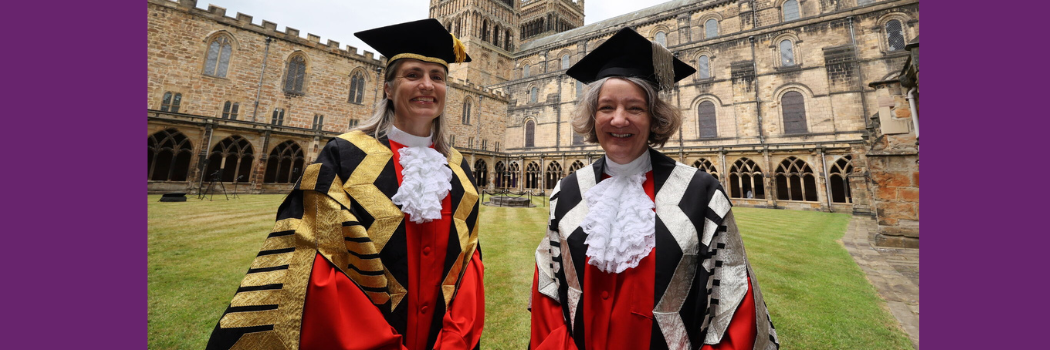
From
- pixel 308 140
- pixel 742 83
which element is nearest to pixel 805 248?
pixel 742 83

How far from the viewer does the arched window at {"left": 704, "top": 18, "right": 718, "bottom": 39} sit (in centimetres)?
2439

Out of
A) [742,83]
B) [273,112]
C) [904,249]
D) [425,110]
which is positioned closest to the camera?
[425,110]

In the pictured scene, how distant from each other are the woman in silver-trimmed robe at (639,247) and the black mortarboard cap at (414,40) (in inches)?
28.6

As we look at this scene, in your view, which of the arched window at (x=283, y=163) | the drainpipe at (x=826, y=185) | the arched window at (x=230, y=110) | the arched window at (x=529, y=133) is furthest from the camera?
the arched window at (x=529, y=133)

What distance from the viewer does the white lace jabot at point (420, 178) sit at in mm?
1372

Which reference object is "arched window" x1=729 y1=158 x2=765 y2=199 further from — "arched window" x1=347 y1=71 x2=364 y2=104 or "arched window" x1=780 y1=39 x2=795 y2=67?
"arched window" x1=347 y1=71 x2=364 y2=104

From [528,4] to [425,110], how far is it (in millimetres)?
48670

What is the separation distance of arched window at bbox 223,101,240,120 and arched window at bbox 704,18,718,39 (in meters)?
30.5

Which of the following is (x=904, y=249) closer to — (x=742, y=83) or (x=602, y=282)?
(x=602, y=282)

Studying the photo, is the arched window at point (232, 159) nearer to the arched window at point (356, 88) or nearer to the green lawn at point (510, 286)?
the arched window at point (356, 88)

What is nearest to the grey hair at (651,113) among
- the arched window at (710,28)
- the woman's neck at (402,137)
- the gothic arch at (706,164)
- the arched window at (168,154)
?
the woman's neck at (402,137)

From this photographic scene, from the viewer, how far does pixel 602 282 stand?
1.34m

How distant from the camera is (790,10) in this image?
21.4 metres

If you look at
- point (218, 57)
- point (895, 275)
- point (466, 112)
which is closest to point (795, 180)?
point (895, 275)
